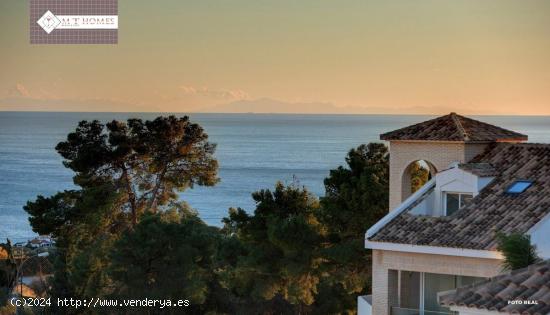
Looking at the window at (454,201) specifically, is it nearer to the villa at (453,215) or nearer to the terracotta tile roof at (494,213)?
the villa at (453,215)

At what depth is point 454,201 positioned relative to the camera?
1053 inches

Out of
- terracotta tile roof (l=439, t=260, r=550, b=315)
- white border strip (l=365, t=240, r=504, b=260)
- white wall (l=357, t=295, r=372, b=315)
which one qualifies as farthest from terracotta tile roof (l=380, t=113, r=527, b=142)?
terracotta tile roof (l=439, t=260, r=550, b=315)

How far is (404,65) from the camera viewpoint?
9488cm

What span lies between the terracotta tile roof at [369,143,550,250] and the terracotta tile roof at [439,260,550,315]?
6.20 meters

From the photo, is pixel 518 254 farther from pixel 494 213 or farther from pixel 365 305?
pixel 365 305

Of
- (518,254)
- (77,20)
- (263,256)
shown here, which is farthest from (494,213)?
(77,20)

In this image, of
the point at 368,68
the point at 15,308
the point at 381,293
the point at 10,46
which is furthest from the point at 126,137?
the point at 10,46

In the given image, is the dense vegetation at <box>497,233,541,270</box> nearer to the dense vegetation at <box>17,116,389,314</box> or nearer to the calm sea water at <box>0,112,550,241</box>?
the dense vegetation at <box>17,116,389,314</box>

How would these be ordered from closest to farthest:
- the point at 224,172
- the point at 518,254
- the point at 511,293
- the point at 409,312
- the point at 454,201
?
the point at 511,293
the point at 518,254
the point at 409,312
the point at 454,201
the point at 224,172

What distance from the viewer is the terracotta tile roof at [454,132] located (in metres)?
27.5

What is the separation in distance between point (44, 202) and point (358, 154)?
1463 centimetres

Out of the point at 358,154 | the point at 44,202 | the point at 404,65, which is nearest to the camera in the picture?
the point at 358,154

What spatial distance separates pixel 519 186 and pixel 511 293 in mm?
8838

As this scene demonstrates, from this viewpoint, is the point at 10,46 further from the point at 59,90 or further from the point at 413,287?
the point at 413,287
